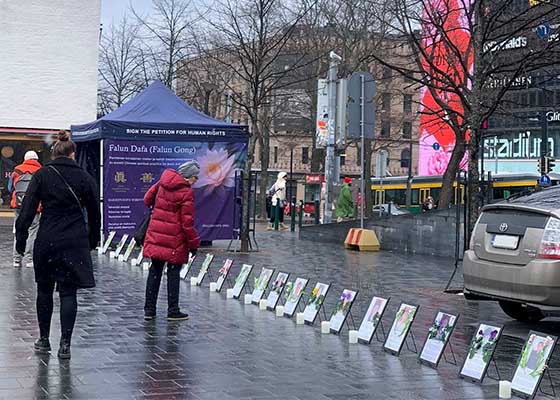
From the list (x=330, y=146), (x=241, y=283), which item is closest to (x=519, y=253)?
(x=241, y=283)

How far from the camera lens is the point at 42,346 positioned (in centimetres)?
797

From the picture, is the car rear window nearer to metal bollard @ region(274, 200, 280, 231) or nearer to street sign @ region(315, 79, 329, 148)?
street sign @ region(315, 79, 329, 148)

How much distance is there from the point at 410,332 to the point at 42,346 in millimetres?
3667

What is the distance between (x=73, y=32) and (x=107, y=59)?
4.44 meters

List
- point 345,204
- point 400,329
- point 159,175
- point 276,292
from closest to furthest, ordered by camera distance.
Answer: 1. point 400,329
2. point 276,292
3. point 159,175
4. point 345,204

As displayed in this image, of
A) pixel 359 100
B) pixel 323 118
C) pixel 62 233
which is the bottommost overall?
pixel 62 233

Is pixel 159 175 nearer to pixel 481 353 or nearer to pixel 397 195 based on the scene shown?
pixel 481 353

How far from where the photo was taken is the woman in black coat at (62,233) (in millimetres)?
7707

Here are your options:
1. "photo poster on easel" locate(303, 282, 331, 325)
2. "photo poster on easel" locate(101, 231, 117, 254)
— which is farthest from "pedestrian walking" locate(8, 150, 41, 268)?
"photo poster on easel" locate(303, 282, 331, 325)

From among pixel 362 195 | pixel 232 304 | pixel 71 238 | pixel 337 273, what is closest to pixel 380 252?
pixel 362 195

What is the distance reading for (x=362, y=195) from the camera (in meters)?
21.7

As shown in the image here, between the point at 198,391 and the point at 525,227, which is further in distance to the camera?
the point at 525,227

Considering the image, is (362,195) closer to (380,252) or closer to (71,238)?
(380,252)

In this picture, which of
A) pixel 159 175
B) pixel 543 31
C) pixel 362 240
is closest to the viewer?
pixel 543 31
